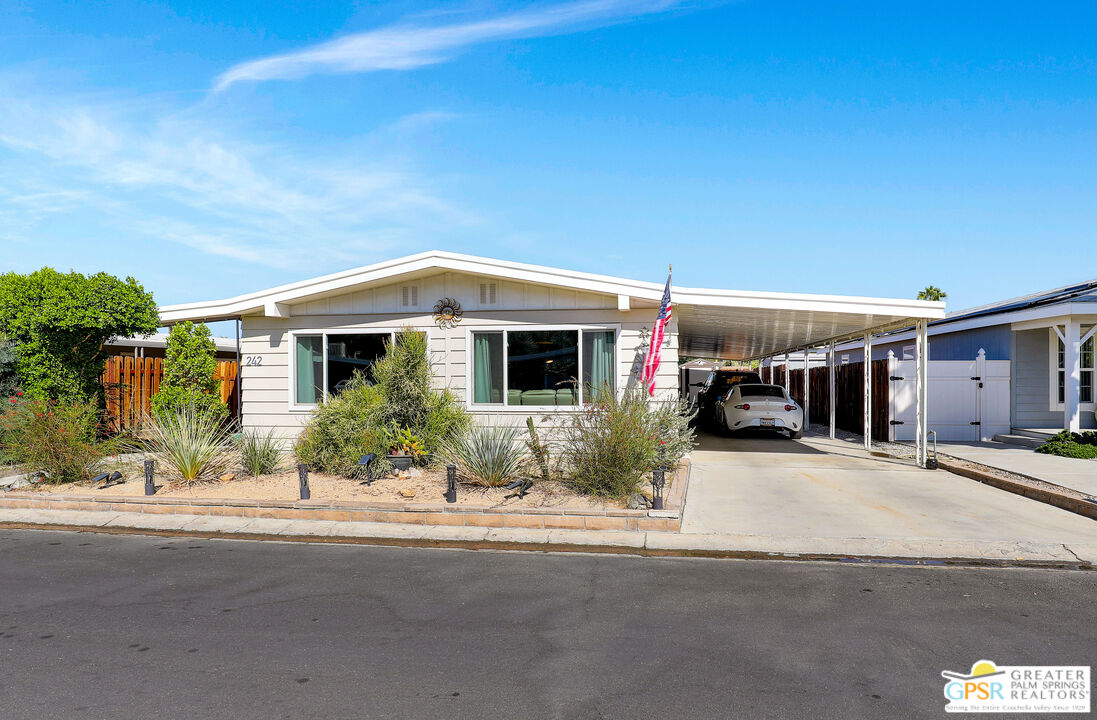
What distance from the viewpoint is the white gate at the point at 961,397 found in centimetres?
1552

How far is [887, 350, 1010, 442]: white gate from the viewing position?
50.9 feet

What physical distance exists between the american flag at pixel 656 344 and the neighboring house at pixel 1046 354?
7.84 meters

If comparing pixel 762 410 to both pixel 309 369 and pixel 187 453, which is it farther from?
pixel 187 453

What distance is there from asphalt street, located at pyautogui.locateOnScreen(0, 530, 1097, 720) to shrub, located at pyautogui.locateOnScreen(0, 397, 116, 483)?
3.46 metres

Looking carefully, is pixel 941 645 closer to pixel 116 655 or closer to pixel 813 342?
pixel 116 655

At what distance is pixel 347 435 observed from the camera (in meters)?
9.66

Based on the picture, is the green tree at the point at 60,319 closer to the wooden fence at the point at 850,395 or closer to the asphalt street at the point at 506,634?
the asphalt street at the point at 506,634

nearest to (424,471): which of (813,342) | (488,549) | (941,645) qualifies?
(488,549)

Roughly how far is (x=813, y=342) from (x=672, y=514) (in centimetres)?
1357

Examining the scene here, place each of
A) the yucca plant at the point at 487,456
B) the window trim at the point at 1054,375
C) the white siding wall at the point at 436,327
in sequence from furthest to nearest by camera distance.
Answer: the window trim at the point at 1054,375 → the white siding wall at the point at 436,327 → the yucca plant at the point at 487,456

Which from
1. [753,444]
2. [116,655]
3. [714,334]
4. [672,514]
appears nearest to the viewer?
[116,655]

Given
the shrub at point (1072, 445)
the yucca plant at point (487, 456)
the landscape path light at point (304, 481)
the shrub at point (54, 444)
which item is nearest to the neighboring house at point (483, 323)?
the yucca plant at point (487, 456)

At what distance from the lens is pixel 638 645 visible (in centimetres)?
438

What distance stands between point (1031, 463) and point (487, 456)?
889 centimetres
